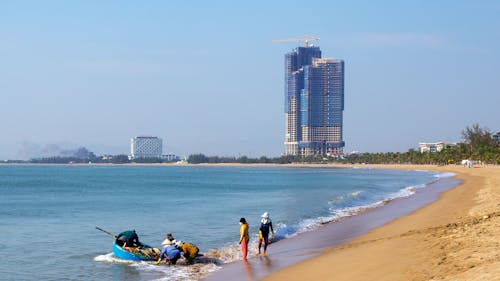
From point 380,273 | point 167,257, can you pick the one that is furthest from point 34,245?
point 380,273

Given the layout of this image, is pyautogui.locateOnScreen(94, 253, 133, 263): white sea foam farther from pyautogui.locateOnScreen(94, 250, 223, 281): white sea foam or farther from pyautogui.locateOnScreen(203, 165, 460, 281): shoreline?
pyautogui.locateOnScreen(203, 165, 460, 281): shoreline

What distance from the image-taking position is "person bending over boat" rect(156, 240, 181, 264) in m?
19.2

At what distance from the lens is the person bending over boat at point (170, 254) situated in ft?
63.0

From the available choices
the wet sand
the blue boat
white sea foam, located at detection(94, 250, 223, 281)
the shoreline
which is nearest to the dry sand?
the wet sand

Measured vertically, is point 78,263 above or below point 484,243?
below

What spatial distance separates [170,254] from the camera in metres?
19.3

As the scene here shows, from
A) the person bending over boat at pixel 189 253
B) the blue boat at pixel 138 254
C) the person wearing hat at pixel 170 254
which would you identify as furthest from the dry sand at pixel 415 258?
the blue boat at pixel 138 254

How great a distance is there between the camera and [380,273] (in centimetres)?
1441

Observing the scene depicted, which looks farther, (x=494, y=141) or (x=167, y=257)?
(x=494, y=141)

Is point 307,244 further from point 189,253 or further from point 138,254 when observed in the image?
point 138,254

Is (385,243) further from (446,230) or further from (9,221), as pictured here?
(9,221)

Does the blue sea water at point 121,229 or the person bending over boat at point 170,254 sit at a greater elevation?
the person bending over boat at point 170,254

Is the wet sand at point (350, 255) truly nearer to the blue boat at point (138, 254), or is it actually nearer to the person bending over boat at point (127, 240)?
the blue boat at point (138, 254)

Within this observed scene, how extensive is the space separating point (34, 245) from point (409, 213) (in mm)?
19248
